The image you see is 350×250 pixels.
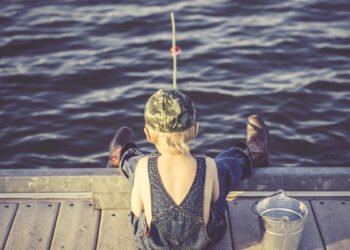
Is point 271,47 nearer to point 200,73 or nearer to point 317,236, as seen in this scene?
point 200,73

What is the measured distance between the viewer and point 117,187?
3496mm

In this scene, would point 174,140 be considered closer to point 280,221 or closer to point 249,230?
point 280,221

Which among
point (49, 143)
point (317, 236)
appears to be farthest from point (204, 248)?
point (49, 143)

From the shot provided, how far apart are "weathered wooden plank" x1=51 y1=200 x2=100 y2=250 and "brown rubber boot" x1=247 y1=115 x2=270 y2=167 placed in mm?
1218

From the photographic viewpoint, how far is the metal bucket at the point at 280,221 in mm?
2975

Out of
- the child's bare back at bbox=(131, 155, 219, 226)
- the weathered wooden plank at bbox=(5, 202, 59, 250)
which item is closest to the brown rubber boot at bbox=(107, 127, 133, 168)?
the weathered wooden plank at bbox=(5, 202, 59, 250)

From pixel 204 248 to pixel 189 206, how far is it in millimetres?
327

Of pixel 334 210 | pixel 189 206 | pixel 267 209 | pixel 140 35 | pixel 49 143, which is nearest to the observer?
pixel 189 206

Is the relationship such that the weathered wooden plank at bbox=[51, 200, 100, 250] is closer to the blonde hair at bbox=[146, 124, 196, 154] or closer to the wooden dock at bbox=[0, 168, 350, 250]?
the wooden dock at bbox=[0, 168, 350, 250]

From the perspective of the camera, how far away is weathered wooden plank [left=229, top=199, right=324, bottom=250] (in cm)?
321

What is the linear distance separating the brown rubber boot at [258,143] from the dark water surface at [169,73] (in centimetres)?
130

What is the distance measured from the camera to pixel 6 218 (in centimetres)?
348

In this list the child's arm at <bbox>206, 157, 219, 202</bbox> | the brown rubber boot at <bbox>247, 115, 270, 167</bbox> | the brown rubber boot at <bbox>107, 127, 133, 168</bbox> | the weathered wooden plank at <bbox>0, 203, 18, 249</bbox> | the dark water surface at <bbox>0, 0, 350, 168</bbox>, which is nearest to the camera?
the child's arm at <bbox>206, 157, 219, 202</bbox>

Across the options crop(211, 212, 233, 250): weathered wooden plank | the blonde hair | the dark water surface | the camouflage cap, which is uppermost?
the camouflage cap
